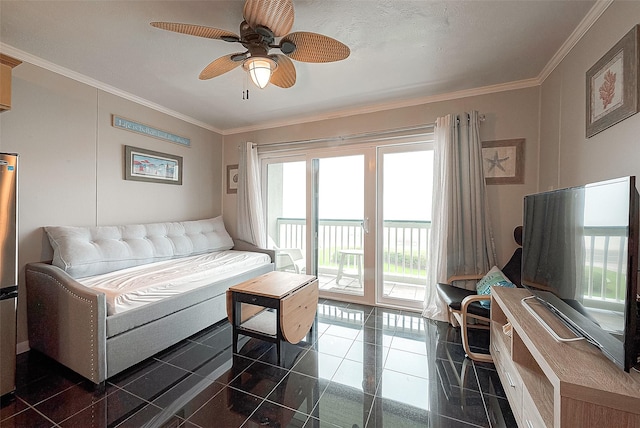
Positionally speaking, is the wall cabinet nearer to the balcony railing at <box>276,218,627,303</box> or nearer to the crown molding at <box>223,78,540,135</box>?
the crown molding at <box>223,78,540,135</box>

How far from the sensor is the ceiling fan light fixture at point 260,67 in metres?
1.58

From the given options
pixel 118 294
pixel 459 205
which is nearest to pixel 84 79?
pixel 118 294

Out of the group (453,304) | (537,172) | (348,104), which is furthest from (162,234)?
(537,172)

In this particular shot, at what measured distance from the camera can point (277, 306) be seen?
1.94 meters

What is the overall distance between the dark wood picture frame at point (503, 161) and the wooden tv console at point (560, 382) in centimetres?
140

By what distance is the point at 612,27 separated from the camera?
1418mm

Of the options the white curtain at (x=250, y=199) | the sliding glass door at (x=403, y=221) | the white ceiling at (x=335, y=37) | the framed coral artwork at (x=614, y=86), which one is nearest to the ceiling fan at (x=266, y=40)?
the white ceiling at (x=335, y=37)

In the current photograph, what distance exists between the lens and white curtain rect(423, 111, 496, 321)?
2535 millimetres

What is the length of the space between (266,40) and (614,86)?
1936mm

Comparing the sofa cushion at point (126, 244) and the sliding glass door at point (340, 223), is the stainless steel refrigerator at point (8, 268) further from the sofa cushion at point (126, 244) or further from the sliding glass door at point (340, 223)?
the sliding glass door at point (340, 223)

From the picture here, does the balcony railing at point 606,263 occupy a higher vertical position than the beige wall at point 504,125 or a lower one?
lower

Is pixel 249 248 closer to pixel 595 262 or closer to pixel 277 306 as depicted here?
pixel 277 306

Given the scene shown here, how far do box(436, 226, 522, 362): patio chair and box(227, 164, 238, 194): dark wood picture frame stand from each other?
308 centimetres

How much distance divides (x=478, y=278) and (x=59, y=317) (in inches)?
135
